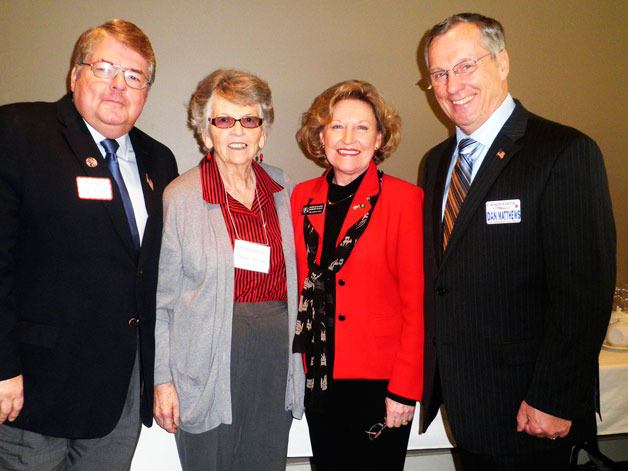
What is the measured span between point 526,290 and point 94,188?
1498 millimetres

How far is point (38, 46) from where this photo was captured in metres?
2.61

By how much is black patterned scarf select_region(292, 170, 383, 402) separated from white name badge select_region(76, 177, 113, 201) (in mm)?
831

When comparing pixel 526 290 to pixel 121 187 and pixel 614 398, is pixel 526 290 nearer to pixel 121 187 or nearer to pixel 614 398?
pixel 614 398

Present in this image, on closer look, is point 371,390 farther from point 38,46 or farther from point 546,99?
point 38,46

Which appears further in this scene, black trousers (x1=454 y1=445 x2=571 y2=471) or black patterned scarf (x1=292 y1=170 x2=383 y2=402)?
black patterned scarf (x1=292 y1=170 x2=383 y2=402)

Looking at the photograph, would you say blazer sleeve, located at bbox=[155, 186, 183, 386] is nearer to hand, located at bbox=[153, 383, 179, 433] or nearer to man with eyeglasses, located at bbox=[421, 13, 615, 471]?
hand, located at bbox=[153, 383, 179, 433]

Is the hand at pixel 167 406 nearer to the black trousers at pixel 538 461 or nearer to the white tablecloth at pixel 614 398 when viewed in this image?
the black trousers at pixel 538 461

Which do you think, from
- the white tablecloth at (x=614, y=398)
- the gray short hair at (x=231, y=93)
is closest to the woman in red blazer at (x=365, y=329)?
the gray short hair at (x=231, y=93)

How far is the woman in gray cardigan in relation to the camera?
71.3 inches

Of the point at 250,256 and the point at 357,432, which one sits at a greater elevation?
the point at 250,256

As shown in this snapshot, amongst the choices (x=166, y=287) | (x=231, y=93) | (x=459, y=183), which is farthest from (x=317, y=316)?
(x=231, y=93)

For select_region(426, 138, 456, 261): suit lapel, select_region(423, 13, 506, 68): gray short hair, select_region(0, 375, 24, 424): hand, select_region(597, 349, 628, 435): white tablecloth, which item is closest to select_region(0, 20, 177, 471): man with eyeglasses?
select_region(0, 375, 24, 424): hand

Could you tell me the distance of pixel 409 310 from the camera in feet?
6.18

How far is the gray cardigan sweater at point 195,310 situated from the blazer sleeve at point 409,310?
66 cm
